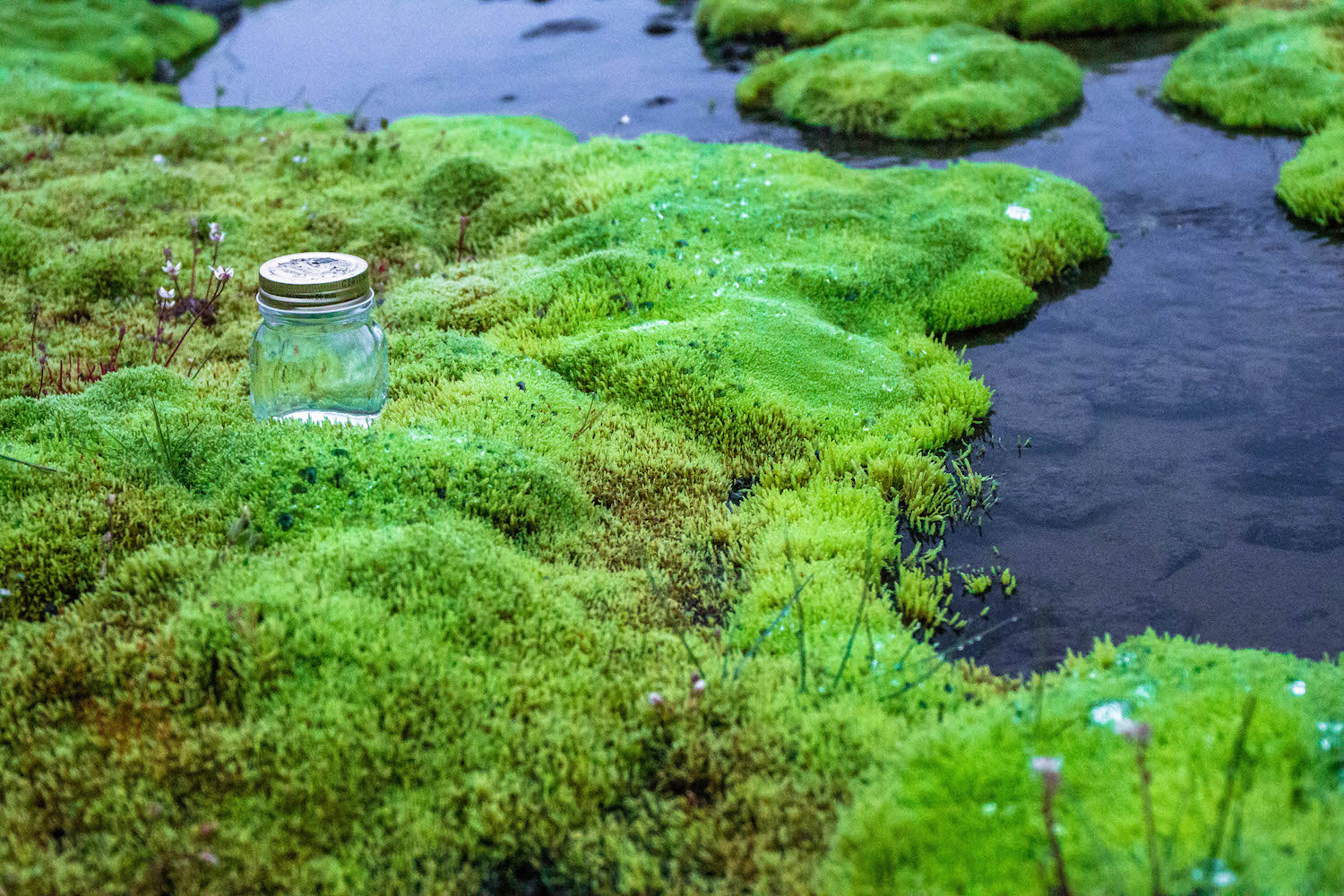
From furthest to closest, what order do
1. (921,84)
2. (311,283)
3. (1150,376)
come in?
(921,84) < (1150,376) < (311,283)

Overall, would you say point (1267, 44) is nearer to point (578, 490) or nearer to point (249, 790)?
point (578, 490)

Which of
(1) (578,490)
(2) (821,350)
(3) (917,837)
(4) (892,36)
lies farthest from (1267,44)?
(3) (917,837)

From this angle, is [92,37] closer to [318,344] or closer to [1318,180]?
[318,344]

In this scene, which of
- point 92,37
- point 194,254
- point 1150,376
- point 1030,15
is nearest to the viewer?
point 1150,376

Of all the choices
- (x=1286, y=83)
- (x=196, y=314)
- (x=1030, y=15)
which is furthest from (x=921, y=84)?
(x=196, y=314)

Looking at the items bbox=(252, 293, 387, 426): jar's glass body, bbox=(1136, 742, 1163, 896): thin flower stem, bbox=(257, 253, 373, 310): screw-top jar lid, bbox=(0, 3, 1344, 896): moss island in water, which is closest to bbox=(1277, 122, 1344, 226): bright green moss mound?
bbox=(0, 3, 1344, 896): moss island in water

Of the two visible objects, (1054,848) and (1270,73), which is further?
(1270,73)

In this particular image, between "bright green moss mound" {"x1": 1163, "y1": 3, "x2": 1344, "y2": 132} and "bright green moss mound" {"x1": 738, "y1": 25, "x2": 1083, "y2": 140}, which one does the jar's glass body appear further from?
"bright green moss mound" {"x1": 1163, "y1": 3, "x2": 1344, "y2": 132}

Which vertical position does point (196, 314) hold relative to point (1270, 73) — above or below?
below
